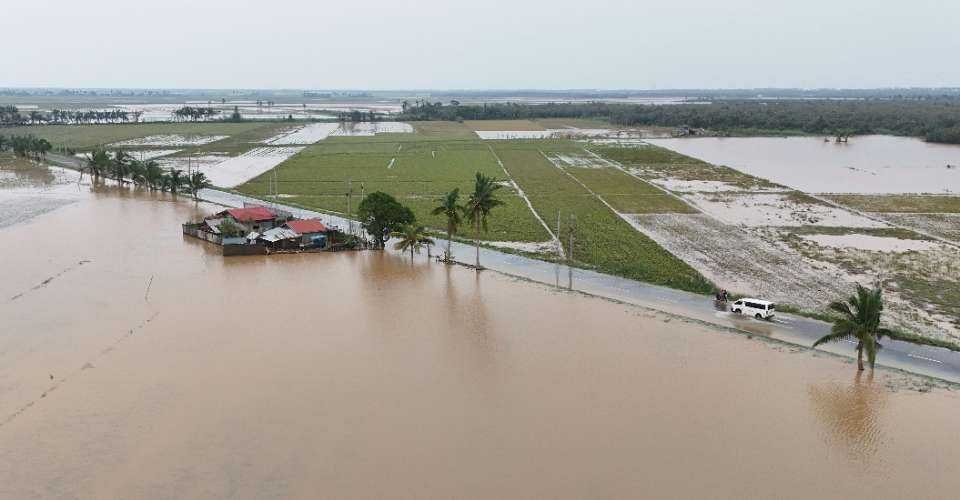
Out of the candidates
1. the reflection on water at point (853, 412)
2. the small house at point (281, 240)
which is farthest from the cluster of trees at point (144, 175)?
the reflection on water at point (853, 412)

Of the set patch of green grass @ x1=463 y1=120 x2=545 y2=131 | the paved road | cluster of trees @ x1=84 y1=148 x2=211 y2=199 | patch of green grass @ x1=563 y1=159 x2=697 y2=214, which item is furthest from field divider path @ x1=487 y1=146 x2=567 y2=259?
patch of green grass @ x1=463 y1=120 x2=545 y2=131

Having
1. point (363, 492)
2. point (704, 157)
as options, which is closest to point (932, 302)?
point (363, 492)

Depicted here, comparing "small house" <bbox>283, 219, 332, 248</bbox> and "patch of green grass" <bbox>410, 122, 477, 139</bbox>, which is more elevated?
"patch of green grass" <bbox>410, 122, 477, 139</bbox>

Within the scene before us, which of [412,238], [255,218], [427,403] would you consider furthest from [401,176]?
[427,403]

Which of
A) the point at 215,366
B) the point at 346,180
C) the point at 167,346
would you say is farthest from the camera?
the point at 346,180

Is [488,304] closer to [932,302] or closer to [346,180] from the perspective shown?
[932,302]

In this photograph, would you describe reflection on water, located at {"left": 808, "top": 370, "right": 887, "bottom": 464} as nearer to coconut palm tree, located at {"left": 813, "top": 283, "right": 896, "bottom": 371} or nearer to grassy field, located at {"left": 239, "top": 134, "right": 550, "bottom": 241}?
coconut palm tree, located at {"left": 813, "top": 283, "right": 896, "bottom": 371}

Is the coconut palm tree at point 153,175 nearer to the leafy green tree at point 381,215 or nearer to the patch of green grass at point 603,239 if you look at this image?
the leafy green tree at point 381,215
